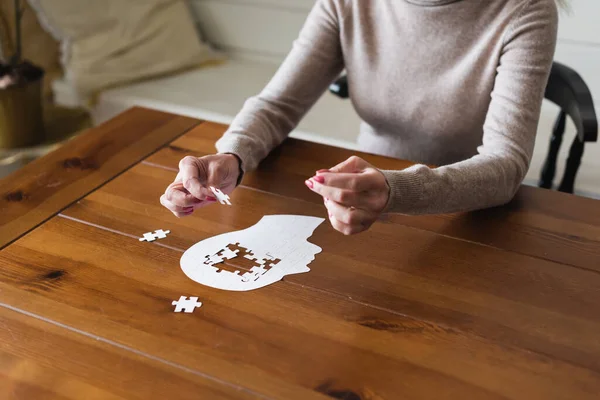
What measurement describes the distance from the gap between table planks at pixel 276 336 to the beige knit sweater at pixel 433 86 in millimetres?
256

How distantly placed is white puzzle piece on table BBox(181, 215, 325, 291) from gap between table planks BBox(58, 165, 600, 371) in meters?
0.02

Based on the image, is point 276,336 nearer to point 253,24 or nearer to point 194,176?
point 194,176

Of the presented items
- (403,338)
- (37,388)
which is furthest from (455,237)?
(37,388)

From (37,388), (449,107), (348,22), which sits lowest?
(37,388)

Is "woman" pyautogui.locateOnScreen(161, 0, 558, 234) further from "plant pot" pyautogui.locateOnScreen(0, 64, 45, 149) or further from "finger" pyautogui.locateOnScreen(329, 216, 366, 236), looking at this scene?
"plant pot" pyautogui.locateOnScreen(0, 64, 45, 149)

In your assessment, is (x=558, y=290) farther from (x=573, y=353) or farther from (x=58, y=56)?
(x=58, y=56)

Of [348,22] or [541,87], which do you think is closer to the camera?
[541,87]

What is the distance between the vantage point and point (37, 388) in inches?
29.1

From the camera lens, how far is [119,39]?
98.3 inches

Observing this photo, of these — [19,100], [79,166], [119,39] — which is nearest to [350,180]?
[79,166]

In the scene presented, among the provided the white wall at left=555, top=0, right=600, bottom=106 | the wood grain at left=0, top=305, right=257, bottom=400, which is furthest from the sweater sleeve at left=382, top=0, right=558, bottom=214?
the white wall at left=555, top=0, right=600, bottom=106

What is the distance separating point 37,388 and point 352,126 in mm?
1639

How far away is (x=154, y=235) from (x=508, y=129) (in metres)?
0.65

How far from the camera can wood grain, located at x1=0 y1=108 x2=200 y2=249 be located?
110cm
